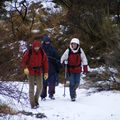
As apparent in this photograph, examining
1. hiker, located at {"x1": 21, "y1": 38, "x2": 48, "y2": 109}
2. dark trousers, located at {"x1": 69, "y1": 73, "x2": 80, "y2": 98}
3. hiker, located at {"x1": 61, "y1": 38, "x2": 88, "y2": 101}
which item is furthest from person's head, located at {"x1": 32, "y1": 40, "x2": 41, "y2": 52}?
dark trousers, located at {"x1": 69, "y1": 73, "x2": 80, "y2": 98}

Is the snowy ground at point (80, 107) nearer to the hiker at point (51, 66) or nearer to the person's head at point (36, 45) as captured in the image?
the hiker at point (51, 66)

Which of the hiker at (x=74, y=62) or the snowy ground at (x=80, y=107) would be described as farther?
the hiker at (x=74, y=62)

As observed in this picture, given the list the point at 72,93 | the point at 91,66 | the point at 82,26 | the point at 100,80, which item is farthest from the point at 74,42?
the point at 82,26

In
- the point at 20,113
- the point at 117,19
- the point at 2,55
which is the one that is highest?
the point at 117,19

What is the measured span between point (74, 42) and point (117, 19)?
11692 millimetres

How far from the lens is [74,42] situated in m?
14.8

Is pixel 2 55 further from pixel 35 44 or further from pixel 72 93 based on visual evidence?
pixel 72 93

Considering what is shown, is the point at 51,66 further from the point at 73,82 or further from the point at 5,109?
the point at 5,109

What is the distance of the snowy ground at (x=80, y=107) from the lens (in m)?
12.5

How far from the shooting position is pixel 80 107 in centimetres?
1396

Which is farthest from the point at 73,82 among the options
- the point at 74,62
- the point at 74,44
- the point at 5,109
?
the point at 5,109

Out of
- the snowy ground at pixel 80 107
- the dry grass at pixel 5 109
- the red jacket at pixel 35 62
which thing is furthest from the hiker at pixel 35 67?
the dry grass at pixel 5 109

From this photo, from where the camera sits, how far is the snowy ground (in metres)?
12.5

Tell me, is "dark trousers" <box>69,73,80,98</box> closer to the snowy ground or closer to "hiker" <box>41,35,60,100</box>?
the snowy ground
